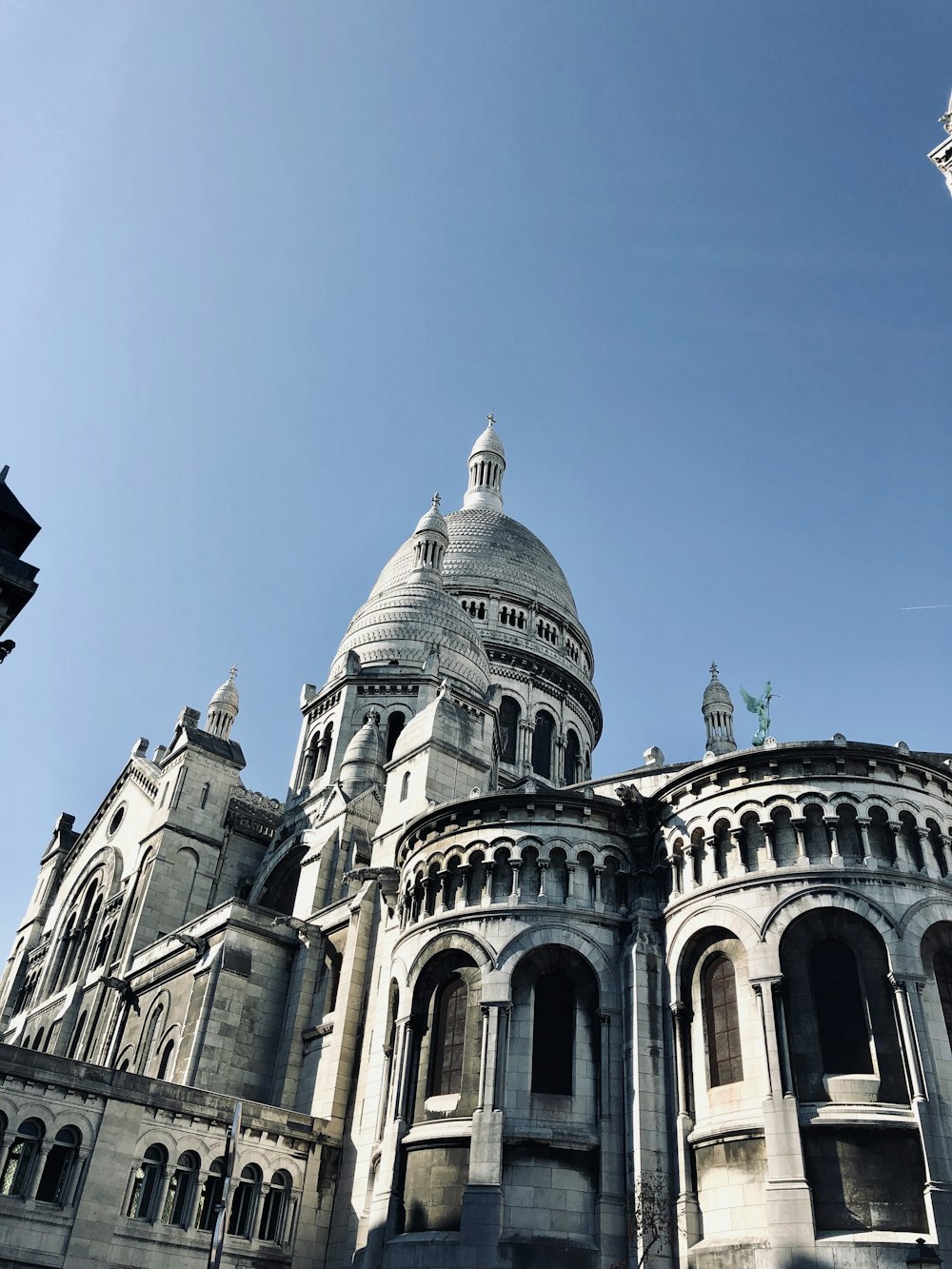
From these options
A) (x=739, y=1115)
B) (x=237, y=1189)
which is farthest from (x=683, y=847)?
(x=237, y=1189)

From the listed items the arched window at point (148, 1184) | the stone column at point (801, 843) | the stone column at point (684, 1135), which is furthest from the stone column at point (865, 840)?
the arched window at point (148, 1184)

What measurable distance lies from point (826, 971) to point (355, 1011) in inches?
596

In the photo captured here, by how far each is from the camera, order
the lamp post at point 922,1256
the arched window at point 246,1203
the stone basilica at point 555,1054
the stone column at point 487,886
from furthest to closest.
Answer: the stone column at point 487,886 < the arched window at point 246,1203 < the stone basilica at point 555,1054 < the lamp post at point 922,1256

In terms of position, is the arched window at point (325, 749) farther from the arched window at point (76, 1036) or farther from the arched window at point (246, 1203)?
the arched window at point (246, 1203)

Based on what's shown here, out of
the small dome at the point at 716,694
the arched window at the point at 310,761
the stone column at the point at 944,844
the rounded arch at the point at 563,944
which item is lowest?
the rounded arch at the point at 563,944

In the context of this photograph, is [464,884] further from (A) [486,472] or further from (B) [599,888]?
(A) [486,472]

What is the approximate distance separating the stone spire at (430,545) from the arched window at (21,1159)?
131ft

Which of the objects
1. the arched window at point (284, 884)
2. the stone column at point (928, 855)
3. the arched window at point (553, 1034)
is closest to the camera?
the stone column at point (928, 855)

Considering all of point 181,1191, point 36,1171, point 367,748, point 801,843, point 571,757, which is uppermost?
point 571,757

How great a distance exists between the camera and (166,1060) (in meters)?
37.1

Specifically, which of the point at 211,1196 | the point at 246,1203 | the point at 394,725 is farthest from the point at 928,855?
the point at 394,725

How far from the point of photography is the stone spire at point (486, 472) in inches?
3388

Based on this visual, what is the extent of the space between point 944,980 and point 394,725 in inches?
1245

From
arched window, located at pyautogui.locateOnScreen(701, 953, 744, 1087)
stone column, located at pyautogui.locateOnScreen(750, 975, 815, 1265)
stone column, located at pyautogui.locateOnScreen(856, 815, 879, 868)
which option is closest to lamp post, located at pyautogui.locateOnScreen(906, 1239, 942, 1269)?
stone column, located at pyautogui.locateOnScreen(750, 975, 815, 1265)
